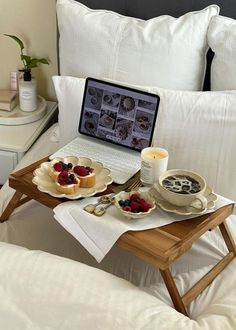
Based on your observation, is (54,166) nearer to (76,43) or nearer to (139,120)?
(139,120)

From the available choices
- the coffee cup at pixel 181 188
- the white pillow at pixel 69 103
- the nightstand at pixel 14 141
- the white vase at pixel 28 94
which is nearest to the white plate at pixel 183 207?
the coffee cup at pixel 181 188

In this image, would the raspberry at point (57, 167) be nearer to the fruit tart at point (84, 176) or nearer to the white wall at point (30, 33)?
the fruit tart at point (84, 176)

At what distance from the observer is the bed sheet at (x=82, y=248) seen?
1449mm

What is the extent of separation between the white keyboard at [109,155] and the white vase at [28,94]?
1.77 ft

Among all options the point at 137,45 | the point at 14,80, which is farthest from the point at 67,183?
the point at 14,80

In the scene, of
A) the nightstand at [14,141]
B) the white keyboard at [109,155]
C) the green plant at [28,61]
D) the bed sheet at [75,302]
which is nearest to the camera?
the bed sheet at [75,302]

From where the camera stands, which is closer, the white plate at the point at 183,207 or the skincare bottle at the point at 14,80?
the white plate at the point at 183,207

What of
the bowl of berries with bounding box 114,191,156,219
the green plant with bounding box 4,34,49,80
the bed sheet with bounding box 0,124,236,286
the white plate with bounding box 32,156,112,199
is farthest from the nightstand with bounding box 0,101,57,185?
the bowl of berries with bounding box 114,191,156,219

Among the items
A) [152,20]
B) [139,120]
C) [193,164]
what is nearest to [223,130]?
[193,164]

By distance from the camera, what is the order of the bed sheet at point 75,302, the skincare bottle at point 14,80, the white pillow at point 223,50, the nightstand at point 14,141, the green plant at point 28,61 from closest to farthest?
the bed sheet at point 75,302 → the white pillow at point 223,50 → the nightstand at point 14,141 → the green plant at point 28,61 → the skincare bottle at point 14,80

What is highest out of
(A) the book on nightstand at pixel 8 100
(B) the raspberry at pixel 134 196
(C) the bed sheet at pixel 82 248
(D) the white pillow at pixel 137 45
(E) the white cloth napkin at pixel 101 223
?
(D) the white pillow at pixel 137 45

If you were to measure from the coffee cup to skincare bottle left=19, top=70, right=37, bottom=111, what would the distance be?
969 mm

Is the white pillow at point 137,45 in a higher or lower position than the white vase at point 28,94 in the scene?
higher

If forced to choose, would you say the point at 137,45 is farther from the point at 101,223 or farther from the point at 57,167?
the point at 101,223
